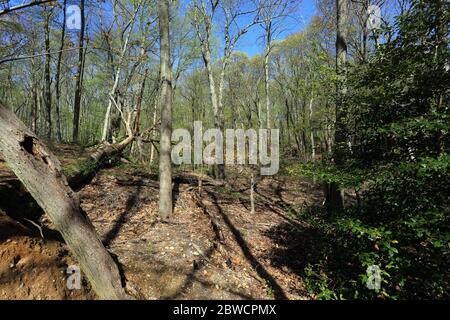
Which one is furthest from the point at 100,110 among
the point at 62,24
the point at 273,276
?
the point at 273,276

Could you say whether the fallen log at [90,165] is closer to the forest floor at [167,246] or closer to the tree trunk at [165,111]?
the forest floor at [167,246]

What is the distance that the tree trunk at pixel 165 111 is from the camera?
597cm

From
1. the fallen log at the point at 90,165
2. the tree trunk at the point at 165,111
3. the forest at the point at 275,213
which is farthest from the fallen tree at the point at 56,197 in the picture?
the fallen log at the point at 90,165

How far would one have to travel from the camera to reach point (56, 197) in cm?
292

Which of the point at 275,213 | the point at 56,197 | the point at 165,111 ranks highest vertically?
the point at 165,111

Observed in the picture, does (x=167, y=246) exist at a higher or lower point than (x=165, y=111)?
lower

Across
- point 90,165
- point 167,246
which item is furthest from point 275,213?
point 90,165

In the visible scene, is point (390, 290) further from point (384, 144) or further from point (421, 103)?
point (421, 103)

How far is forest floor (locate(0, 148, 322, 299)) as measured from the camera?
3191mm

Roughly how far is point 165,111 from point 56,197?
3.51 meters

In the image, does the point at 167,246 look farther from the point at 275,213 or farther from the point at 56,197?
the point at 275,213

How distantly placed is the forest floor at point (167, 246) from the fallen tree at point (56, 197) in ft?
0.96

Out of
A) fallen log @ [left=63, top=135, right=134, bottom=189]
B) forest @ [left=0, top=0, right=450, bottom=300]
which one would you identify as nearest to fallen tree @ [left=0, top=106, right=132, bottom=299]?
forest @ [left=0, top=0, right=450, bottom=300]
